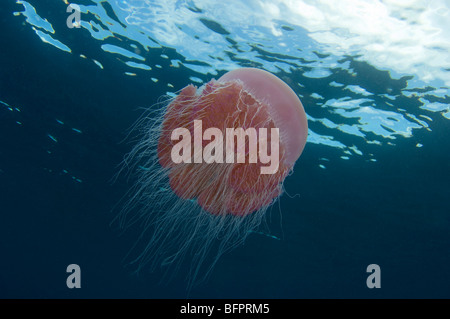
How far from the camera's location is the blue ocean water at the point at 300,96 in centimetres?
767

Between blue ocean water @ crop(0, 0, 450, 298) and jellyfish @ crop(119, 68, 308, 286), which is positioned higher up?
blue ocean water @ crop(0, 0, 450, 298)

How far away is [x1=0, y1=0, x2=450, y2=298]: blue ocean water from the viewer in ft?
25.2

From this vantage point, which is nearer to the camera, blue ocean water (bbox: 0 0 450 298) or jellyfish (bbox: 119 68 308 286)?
jellyfish (bbox: 119 68 308 286)

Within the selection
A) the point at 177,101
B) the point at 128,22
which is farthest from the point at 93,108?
the point at 177,101

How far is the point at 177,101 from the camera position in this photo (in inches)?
152

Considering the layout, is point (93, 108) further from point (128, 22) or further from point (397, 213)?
point (397, 213)

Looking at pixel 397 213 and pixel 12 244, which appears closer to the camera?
pixel 397 213

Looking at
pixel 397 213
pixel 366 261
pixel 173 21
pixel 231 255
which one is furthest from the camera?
pixel 231 255

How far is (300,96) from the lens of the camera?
9.95 m

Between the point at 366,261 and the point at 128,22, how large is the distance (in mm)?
26545

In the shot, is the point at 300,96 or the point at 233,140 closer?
the point at 233,140

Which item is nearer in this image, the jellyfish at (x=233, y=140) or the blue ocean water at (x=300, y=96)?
the jellyfish at (x=233, y=140)

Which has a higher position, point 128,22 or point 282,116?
point 128,22

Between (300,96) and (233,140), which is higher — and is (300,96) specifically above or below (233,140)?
above
